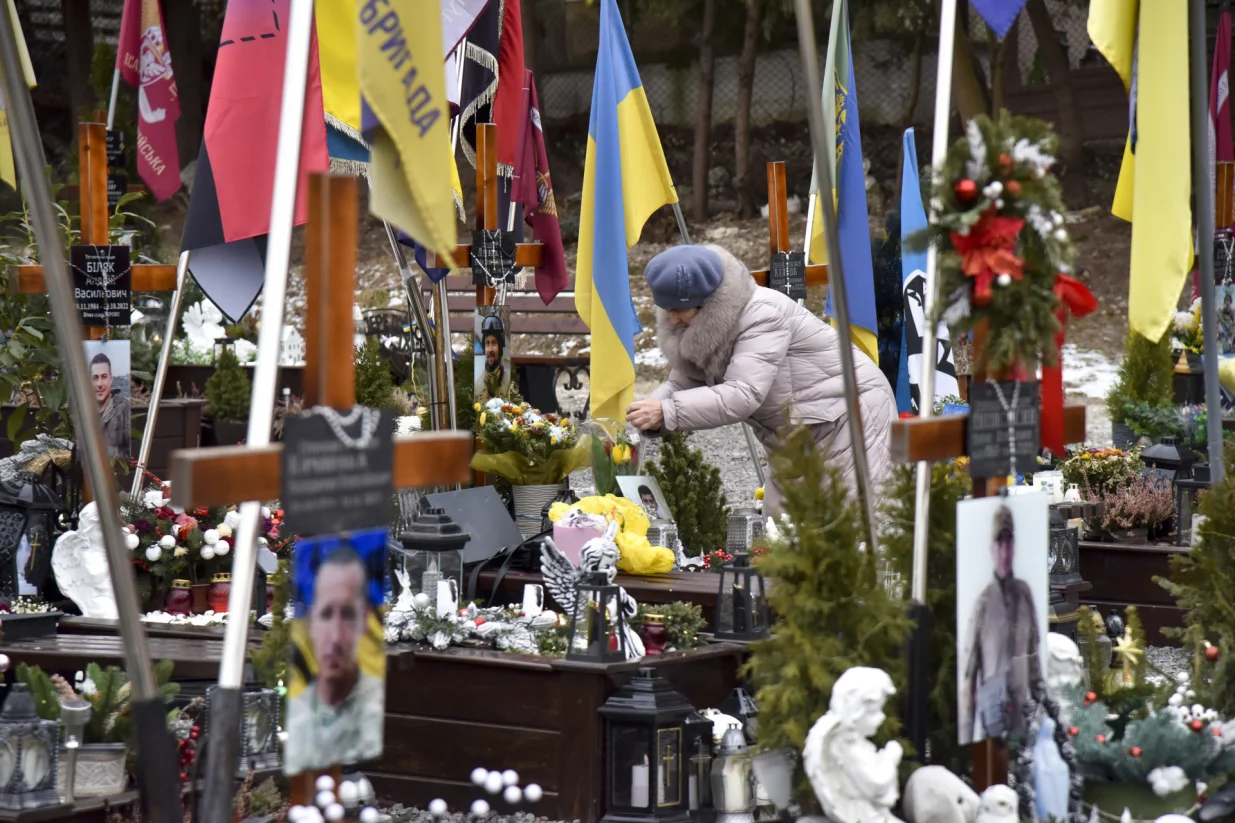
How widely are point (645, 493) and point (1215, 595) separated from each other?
7.90 feet

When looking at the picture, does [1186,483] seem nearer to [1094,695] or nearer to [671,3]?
[1094,695]

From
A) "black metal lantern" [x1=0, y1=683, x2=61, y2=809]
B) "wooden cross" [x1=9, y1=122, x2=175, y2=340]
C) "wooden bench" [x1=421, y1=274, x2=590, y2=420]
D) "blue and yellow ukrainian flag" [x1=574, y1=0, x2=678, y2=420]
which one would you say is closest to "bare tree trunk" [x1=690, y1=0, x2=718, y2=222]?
"wooden bench" [x1=421, y1=274, x2=590, y2=420]

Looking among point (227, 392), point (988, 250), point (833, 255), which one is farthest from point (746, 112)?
point (988, 250)

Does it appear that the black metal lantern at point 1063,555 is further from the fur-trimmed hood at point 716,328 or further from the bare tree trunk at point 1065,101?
the bare tree trunk at point 1065,101

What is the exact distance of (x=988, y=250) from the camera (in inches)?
138

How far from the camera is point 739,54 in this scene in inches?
903

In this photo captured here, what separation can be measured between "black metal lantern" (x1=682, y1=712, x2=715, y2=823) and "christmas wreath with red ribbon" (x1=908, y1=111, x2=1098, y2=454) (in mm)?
1248

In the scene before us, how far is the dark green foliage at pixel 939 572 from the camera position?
376 centimetres

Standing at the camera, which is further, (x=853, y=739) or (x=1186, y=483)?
(x=1186, y=483)

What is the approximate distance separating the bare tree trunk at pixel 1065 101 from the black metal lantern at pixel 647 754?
1604 cm

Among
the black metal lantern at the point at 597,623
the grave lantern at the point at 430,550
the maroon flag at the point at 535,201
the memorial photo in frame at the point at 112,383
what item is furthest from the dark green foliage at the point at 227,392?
the black metal lantern at the point at 597,623

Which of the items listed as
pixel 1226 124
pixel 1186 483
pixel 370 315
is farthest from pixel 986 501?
pixel 370 315

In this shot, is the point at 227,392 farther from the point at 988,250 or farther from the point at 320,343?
the point at 320,343

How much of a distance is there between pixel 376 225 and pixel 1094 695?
1990 centimetres
